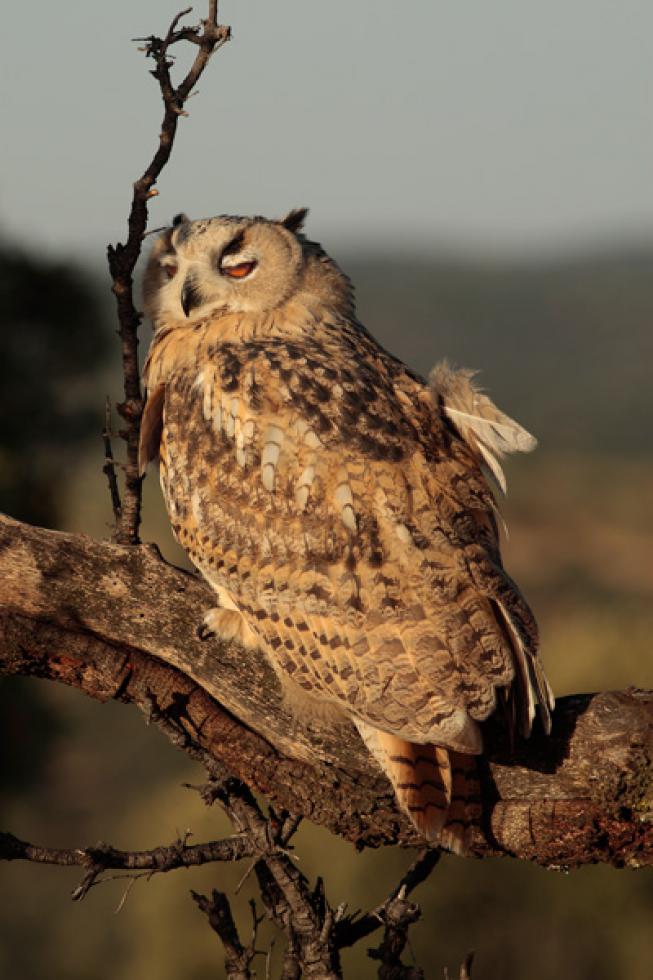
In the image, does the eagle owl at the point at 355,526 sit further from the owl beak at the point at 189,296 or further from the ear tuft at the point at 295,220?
the ear tuft at the point at 295,220

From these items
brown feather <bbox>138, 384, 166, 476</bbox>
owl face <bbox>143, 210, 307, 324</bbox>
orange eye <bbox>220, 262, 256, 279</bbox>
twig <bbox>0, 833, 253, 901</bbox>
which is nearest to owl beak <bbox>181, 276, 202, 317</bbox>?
owl face <bbox>143, 210, 307, 324</bbox>

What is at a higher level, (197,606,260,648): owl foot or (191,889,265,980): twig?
(197,606,260,648): owl foot

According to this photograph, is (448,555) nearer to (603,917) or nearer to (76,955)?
(603,917)

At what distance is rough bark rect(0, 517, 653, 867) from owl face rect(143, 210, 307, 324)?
1.14 meters

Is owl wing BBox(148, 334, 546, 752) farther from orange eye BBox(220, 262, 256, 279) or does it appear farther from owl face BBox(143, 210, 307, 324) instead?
orange eye BBox(220, 262, 256, 279)

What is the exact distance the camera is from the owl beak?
5016 mm

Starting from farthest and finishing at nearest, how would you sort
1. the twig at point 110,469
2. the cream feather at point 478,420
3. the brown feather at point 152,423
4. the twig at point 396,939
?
the brown feather at point 152,423 → the cream feather at point 478,420 → the twig at point 110,469 → the twig at point 396,939

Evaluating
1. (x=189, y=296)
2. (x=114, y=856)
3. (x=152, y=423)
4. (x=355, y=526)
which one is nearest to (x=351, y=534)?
(x=355, y=526)

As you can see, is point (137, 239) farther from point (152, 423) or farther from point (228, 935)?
point (228, 935)

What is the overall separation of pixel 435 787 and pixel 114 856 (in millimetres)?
1058

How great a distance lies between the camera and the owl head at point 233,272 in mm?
5074

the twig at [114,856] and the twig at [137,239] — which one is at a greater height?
the twig at [137,239]

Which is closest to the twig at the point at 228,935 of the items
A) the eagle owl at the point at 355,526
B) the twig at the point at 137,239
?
the eagle owl at the point at 355,526

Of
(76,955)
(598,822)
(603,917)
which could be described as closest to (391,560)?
(598,822)
